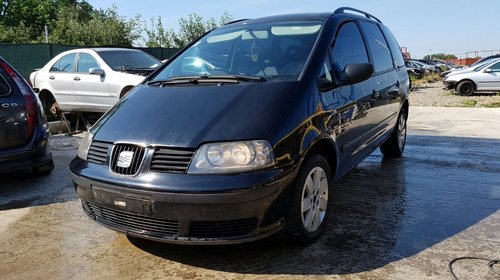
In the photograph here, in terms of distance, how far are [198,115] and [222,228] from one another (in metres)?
0.76

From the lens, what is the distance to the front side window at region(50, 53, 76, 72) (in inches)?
364

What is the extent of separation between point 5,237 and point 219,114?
212 centimetres

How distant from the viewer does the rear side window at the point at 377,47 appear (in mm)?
4789

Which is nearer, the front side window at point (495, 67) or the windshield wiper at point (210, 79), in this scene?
the windshield wiper at point (210, 79)

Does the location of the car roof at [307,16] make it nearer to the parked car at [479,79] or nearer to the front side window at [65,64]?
the front side window at [65,64]

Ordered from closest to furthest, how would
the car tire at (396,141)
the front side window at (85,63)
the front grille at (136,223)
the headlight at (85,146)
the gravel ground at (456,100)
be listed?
the front grille at (136,223)
the headlight at (85,146)
the car tire at (396,141)
the front side window at (85,63)
the gravel ground at (456,100)

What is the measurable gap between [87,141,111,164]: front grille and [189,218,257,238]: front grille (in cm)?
80

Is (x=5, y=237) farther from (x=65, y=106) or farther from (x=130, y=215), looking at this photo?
(x=65, y=106)

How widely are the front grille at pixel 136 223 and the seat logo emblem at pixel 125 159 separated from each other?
0.31 m

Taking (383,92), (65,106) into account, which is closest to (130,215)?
(383,92)

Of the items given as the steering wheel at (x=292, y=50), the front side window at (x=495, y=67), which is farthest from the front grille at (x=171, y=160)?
the front side window at (x=495, y=67)

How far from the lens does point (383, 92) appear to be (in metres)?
4.86

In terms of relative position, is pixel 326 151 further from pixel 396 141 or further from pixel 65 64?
pixel 65 64

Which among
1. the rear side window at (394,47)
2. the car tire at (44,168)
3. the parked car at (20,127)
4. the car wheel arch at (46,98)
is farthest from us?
the car wheel arch at (46,98)
